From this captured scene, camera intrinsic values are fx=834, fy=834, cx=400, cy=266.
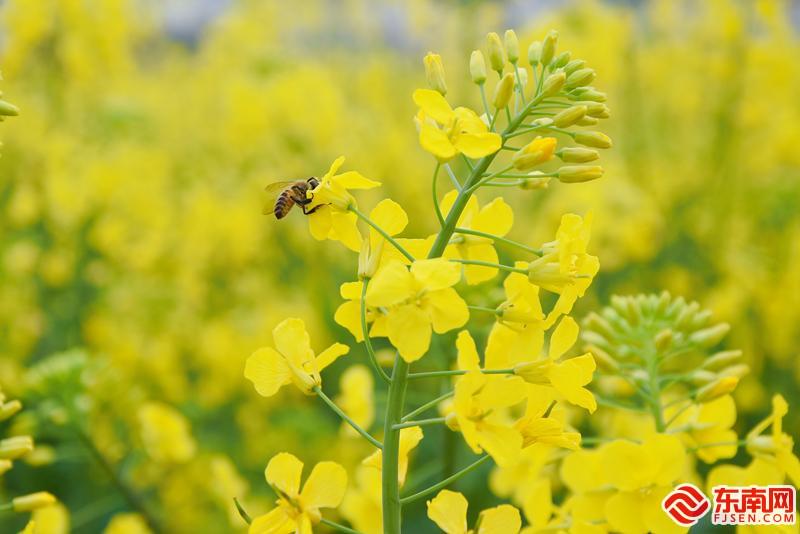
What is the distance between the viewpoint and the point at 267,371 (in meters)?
0.95

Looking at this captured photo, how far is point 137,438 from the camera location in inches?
97.3

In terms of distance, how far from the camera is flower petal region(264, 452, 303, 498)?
35.9 inches

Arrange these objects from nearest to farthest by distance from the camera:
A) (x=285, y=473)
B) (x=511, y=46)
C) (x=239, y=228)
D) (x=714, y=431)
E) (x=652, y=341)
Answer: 1. (x=285, y=473)
2. (x=511, y=46)
3. (x=714, y=431)
4. (x=652, y=341)
5. (x=239, y=228)

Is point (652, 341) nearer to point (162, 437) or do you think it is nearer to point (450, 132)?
point (450, 132)

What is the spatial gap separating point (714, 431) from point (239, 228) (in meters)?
2.63

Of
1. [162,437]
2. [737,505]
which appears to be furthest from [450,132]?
[162,437]

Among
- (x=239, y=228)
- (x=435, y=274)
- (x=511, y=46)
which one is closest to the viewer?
(x=435, y=274)

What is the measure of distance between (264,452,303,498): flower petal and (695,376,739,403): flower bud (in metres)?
0.56

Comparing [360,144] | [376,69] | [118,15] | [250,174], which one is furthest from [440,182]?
[376,69]

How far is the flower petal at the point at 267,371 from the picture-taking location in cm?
94

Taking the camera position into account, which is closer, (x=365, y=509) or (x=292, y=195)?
(x=292, y=195)

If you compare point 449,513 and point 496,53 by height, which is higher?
point 496,53

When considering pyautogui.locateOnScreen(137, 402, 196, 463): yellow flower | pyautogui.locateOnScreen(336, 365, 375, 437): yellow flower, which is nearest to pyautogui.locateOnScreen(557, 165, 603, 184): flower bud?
pyautogui.locateOnScreen(336, 365, 375, 437): yellow flower

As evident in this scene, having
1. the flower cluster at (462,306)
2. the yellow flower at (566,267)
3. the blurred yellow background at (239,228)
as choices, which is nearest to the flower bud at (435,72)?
the flower cluster at (462,306)
